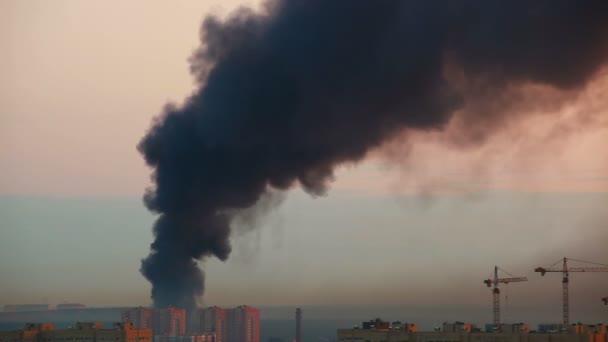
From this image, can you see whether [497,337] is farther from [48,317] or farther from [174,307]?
[48,317]

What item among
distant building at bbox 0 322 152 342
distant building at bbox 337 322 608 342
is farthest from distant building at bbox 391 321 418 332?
distant building at bbox 0 322 152 342

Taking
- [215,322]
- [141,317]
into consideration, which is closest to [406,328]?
[141,317]

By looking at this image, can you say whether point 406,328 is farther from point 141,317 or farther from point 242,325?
point 242,325

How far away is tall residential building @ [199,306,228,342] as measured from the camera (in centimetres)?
10512

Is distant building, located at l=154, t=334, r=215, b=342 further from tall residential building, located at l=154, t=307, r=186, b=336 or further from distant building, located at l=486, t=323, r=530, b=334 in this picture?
distant building, located at l=486, t=323, r=530, b=334

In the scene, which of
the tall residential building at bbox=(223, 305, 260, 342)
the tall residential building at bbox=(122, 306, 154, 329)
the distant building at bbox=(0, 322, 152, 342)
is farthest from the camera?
the tall residential building at bbox=(223, 305, 260, 342)

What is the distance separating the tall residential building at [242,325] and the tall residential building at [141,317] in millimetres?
21856

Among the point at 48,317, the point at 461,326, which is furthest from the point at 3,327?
the point at 461,326

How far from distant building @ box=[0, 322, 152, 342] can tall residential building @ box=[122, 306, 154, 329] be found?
576 inches

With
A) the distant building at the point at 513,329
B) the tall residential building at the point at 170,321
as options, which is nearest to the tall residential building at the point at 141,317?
the tall residential building at the point at 170,321

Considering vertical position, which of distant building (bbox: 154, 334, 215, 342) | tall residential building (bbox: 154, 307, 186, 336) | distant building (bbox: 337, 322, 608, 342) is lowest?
distant building (bbox: 154, 334, 215, 342)

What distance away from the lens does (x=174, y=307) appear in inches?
2995

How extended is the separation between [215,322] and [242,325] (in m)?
6.53

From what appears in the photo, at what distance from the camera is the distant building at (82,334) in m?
66.2
